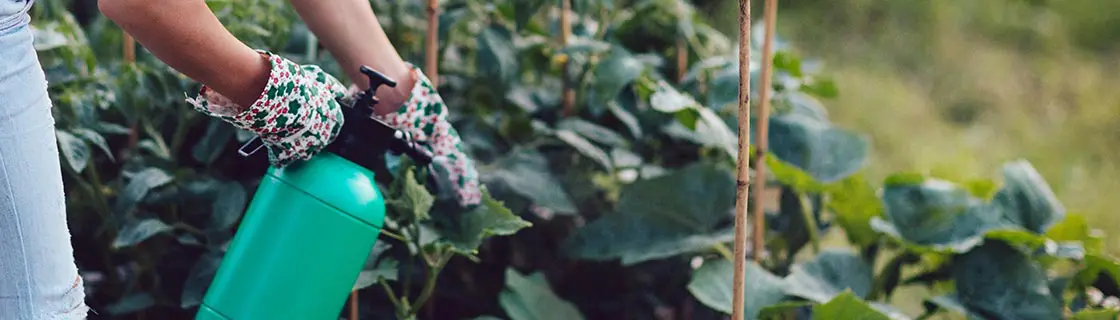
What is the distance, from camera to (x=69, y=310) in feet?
3.03

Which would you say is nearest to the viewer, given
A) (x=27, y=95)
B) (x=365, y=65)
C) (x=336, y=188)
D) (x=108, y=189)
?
(x=27, y=95)

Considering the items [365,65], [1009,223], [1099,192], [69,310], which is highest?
[365,65]

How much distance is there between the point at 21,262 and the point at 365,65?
36 cm

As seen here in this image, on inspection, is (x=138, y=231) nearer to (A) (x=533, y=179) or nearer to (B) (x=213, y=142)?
(B) (x=213, y=142)

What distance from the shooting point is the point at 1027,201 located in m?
1.46

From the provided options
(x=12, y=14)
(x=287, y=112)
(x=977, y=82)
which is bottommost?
(x=977, y=82)

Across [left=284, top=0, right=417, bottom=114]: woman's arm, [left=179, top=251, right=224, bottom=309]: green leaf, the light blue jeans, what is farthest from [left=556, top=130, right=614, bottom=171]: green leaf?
the light blue jeans

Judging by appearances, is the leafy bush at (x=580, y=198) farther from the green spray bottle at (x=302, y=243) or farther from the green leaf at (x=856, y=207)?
the green spray bottle at (x=302, y=243)

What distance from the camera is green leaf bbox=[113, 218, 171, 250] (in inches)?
48.0

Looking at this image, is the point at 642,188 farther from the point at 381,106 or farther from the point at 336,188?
the point at 336,188

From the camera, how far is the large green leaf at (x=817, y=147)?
1.54 meters

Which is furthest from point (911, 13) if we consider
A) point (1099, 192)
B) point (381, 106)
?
point (381, 106)

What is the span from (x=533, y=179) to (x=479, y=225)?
252 mm

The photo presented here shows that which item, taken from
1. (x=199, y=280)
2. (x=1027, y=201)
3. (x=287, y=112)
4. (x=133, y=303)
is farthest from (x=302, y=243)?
(x=1027, y=201)
